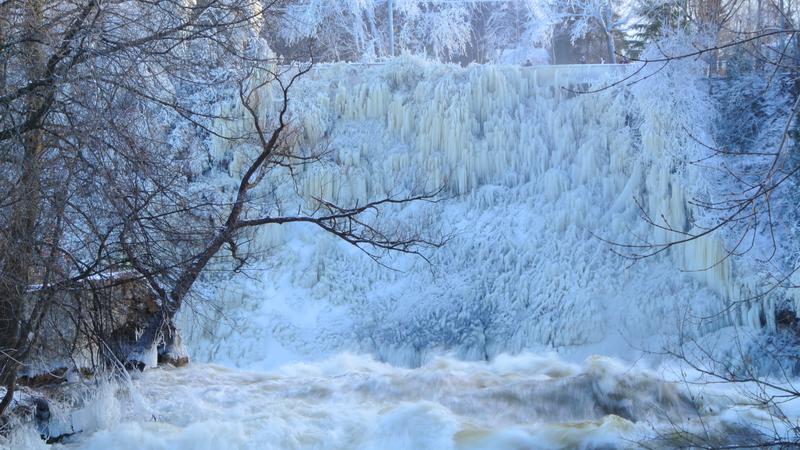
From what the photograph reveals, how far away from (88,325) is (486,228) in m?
10.2

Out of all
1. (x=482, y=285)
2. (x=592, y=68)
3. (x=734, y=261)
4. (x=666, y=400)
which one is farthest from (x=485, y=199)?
(x=666, y=400)

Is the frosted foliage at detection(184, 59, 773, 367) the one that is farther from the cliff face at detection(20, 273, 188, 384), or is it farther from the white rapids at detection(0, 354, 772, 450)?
the cliff face at detection(20, 273, 188, 384)

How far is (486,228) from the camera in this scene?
1544 centimetres

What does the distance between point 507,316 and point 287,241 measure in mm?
4816

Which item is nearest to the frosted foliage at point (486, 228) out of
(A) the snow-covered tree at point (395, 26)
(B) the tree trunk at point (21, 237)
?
A: (B) the tree trunk at point (21, 237)

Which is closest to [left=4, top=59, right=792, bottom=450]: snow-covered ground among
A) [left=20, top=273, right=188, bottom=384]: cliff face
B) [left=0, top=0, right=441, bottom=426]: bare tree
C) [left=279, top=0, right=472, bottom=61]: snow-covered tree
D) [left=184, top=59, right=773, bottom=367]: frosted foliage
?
[left=184, top=59, right=773, bottom=367]: frosted foliage

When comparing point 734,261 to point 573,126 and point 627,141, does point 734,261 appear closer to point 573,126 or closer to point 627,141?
point 627,141

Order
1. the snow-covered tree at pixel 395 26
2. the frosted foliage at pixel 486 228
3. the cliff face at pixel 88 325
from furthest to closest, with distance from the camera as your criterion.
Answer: the snow-covered tree at pixel 395 26, the frosted foliage at pixel 486 228, the cliff face at pixel 88 325

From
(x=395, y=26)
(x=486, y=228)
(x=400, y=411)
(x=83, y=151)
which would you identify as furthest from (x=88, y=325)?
(x=395, y=26)

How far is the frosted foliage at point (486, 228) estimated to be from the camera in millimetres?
13516

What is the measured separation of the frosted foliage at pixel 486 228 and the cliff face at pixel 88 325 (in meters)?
5.51

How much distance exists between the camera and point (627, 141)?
14859 mm

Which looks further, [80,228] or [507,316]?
[507,316]

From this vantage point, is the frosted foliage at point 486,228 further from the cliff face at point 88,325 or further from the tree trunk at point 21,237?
the tree trunk at point 21,237
